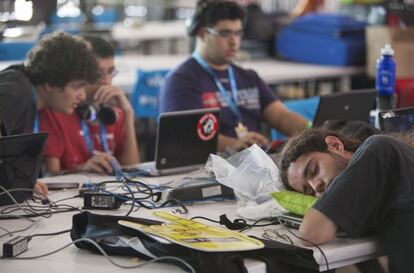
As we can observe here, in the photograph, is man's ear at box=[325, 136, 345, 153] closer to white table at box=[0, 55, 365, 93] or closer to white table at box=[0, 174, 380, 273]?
white table at box=[0, 174, 380, 273]

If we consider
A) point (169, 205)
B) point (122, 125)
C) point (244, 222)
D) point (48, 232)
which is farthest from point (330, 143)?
point (122, 125)

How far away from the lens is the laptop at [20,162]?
2.52 meters

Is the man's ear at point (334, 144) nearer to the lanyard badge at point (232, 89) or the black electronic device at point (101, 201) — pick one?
the black electronic device at point (101, 201)

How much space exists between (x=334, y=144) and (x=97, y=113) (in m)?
1.51

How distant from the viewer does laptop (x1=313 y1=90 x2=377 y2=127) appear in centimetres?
342

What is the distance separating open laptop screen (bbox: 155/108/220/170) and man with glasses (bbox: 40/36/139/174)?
12.9 inches

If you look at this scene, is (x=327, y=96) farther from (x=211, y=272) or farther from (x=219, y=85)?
(x=211, y=272)

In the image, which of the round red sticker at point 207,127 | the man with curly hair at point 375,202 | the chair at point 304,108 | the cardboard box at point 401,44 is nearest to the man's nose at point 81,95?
the round red sticker at point 207,127

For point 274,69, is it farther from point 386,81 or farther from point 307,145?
point 307,145

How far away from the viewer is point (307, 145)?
2.36m

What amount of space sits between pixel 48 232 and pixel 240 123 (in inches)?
72.7

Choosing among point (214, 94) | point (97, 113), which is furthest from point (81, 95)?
point (214, 94)

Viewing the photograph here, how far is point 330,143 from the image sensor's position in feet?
7.79

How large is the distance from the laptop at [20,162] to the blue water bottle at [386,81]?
175 cm
